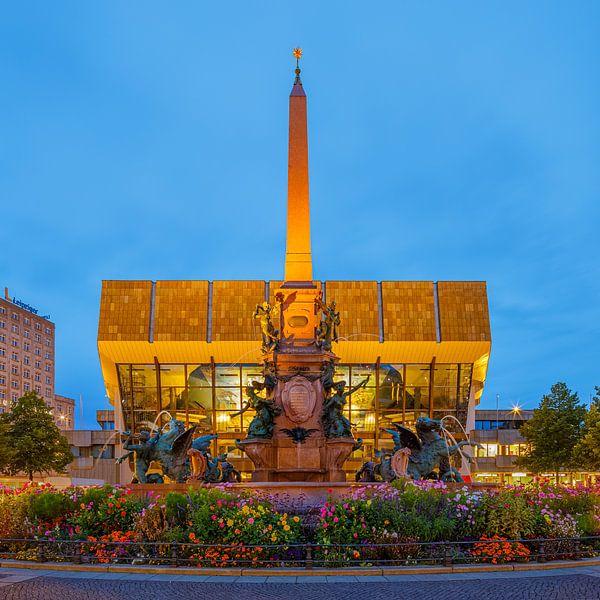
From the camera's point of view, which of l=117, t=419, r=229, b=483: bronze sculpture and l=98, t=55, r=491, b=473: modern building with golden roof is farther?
l=98, t=55, r=491, b=473: modern building with golden roof

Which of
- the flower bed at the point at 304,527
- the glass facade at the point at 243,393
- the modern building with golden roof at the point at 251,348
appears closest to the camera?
the flower bed at the point at 304,527

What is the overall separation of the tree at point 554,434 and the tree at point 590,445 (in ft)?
7.91

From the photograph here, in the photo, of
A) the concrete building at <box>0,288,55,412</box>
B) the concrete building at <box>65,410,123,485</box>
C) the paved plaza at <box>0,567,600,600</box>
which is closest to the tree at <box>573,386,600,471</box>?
the paved plaza at <box>0,567,600,600</box>

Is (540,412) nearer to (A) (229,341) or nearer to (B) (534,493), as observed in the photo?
(A) (229,341)

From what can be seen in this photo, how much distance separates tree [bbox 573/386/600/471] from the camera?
45594 mm

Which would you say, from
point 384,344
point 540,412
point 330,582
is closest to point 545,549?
point 330,582

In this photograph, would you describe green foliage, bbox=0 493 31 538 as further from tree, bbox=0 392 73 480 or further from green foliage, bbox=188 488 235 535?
tree, bbox=0 392 73 480

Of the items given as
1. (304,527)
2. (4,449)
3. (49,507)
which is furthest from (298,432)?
(4,449)

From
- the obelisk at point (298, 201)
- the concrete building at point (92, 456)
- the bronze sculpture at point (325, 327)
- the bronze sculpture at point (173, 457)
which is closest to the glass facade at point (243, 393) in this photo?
the concrete building at point (92, 456)

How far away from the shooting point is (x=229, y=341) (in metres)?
57.7

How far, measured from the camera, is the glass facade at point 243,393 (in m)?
59.5

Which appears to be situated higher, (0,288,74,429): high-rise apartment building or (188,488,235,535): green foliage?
(0,288,74,429): high-rise apartment building

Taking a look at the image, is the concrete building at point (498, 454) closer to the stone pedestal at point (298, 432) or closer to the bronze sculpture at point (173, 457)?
the stone pedestal at point (298, 432)

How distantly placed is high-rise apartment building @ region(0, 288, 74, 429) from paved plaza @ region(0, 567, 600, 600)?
122482 millimetres
